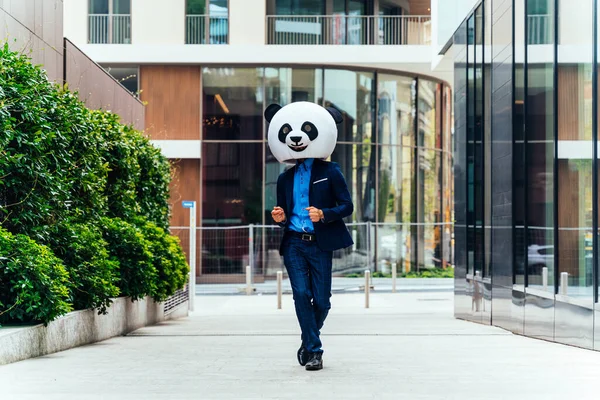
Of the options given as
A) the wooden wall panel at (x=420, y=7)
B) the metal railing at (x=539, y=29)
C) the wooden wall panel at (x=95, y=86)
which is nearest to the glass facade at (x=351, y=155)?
the wooden wall panel at (x=420, y=7)

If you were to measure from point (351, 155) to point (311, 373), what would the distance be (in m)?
24.1

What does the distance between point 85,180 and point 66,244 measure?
0.95 meters

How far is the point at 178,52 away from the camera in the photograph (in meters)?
30.1

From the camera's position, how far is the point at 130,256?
12.2 m

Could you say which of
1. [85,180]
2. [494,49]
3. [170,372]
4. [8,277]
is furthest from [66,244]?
[494,49]

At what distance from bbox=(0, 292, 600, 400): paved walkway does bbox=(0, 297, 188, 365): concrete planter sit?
161 millimetres

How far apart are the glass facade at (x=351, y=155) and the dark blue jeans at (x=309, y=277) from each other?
829 inches

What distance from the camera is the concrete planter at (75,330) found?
307 inches

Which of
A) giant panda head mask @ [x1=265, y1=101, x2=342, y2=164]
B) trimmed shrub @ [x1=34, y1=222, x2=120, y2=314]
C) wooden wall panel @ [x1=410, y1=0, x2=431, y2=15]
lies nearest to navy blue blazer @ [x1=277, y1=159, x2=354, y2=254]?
giant panda head mask @ [x1=265, y1=101, x2=342, y2=164]

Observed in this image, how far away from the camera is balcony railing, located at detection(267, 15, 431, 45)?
30625 mm

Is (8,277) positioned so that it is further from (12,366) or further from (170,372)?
(170,372)

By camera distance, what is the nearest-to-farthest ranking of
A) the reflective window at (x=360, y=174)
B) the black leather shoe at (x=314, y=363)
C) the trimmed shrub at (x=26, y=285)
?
the black leather shoe at (x=314, y=363)
the trimmed shrub at (x=26, y=285)
the reflective window at (x=360, y=174)

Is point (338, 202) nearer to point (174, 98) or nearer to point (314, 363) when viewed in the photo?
point (314, 363)

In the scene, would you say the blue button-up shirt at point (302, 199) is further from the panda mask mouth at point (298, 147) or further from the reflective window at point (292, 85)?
the reflective window at point (292, 85)
